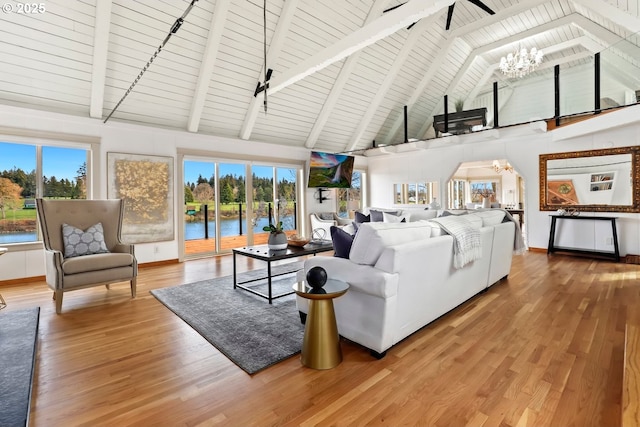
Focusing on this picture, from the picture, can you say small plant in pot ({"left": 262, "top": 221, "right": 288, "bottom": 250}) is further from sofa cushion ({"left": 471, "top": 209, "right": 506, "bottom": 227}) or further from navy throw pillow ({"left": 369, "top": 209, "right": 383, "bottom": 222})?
navy throw pillow ({"left": 369, "top": 209, "right": 383, "bottom": 222})

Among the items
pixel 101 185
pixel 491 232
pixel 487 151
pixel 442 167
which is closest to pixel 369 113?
pixel 442 167

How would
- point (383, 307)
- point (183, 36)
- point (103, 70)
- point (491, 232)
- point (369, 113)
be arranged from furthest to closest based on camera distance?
1. point (369, 113)
2. point (183, 36)
3. point (103, 70)
4. point (491, 232)
5. point (383, 307)

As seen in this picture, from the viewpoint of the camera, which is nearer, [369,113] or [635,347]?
[635,347]

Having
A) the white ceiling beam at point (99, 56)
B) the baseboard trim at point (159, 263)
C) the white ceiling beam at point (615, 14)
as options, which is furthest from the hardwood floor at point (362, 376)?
the white ceiling beam at point (615, 14)

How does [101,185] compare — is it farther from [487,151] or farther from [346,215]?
[487,151]

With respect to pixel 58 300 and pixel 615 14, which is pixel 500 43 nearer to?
pixel 615 14

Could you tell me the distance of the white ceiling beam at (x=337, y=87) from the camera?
5594mm

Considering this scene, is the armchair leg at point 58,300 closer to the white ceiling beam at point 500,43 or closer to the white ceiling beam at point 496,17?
the white ceiling beam at point 496,17

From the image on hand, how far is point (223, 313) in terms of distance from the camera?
10.1ft

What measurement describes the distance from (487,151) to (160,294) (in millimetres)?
7054

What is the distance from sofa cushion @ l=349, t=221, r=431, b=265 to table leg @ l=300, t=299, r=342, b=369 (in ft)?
1.35

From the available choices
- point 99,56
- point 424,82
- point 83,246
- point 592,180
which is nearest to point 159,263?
point 83,246

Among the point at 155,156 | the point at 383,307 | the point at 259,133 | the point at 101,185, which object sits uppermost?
the point at 259,133

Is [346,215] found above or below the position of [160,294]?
above
